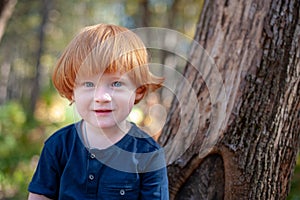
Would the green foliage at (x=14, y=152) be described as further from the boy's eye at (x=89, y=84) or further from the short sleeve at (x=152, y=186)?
the boy's eye at (x=89, y=84)

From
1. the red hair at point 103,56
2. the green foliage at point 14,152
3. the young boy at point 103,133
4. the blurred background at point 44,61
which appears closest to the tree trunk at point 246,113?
the blurred background at point 44,61

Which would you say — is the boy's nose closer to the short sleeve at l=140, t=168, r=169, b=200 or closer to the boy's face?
the boy's face

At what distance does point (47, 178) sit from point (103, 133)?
280mm

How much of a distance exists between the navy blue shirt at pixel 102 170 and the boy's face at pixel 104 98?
13 cm

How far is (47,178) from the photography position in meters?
1.84

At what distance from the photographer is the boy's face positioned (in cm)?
169

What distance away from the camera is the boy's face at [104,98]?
1.69 m

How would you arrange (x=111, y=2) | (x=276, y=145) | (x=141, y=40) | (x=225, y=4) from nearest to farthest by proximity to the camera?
(x=141, y=40) → (x=276, y=145) → (x=225, y=4) → (x=111, y=2)

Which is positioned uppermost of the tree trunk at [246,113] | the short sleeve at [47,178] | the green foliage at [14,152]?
the tree trunk at [246,113]

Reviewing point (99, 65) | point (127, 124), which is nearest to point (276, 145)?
point (127, 124)

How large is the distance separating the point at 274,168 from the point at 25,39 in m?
22.4

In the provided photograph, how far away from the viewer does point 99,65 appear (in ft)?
5.46

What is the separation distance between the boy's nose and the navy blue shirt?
216 mm

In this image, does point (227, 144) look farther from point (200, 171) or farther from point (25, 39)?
point (25, 39)
